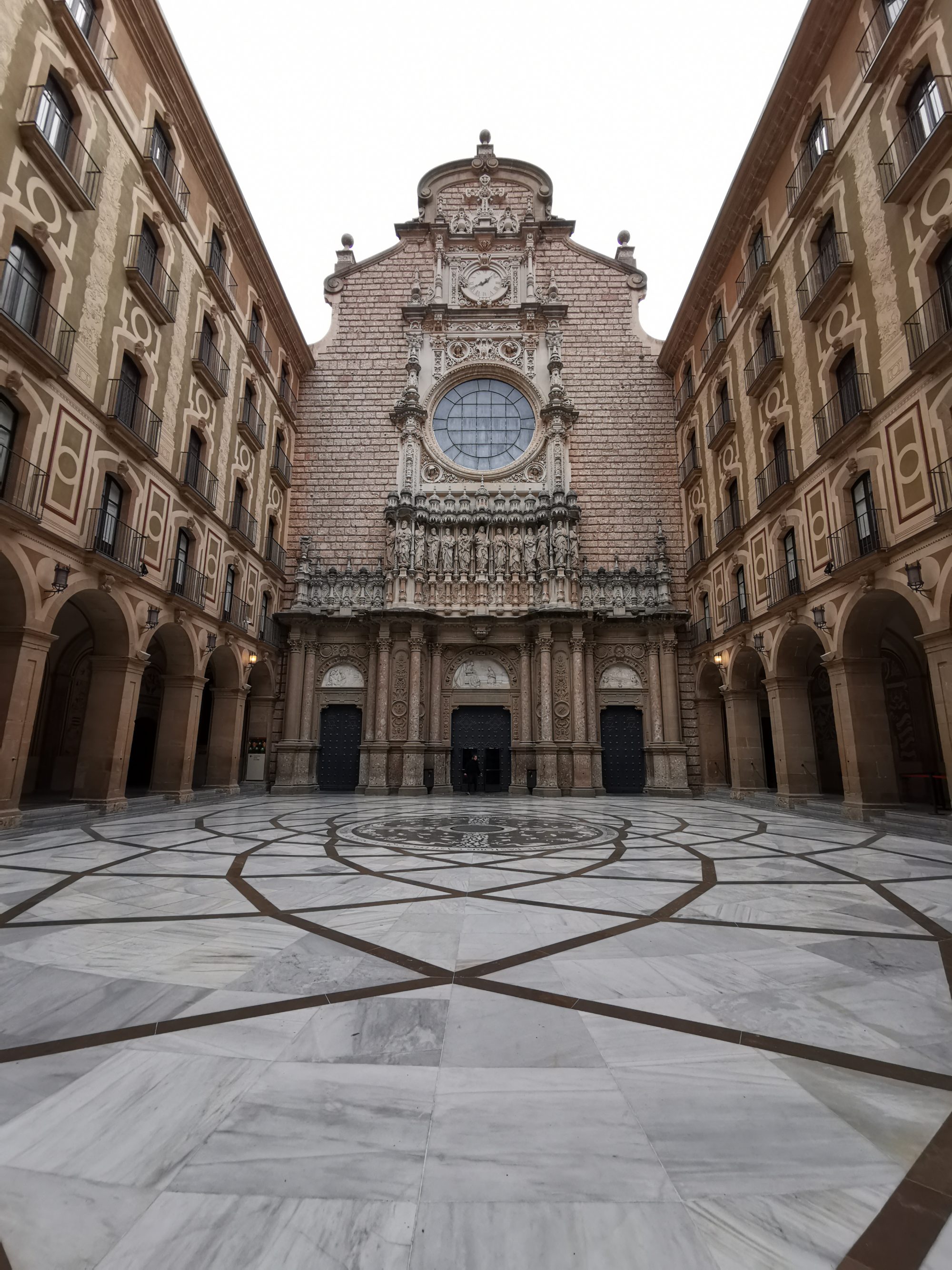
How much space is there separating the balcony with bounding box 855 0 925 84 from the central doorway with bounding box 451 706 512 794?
1892 centimetres

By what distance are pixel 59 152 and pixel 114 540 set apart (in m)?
7.40

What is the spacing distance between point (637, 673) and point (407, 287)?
776 inches

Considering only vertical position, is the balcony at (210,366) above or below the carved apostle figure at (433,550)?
above

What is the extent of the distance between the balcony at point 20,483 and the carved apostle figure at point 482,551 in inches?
589

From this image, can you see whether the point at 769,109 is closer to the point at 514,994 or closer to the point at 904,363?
the point at 904,363

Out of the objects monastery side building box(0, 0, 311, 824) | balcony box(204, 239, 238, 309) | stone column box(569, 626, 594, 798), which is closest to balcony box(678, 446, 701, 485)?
stone column box(569, 626, 594, 798)

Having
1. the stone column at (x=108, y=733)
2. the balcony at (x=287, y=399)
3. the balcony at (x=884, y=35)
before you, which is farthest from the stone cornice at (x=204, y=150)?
the balcony at (x=884, y=35)

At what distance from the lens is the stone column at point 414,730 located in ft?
67.7

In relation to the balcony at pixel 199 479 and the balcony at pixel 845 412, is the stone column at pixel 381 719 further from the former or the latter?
the balcony at pixel 845 412

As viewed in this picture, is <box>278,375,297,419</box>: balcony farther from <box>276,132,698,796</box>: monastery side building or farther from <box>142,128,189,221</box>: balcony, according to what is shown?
<box>142,128,189,221</box>: balcony

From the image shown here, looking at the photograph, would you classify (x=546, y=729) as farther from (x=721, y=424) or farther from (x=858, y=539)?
(x=721, y=424)

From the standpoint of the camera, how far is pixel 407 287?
85.7 feet

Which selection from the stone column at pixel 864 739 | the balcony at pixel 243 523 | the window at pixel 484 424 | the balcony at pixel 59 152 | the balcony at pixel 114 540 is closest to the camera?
the balcony at pixel 59 152

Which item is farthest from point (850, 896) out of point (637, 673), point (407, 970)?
point (637, 673)
